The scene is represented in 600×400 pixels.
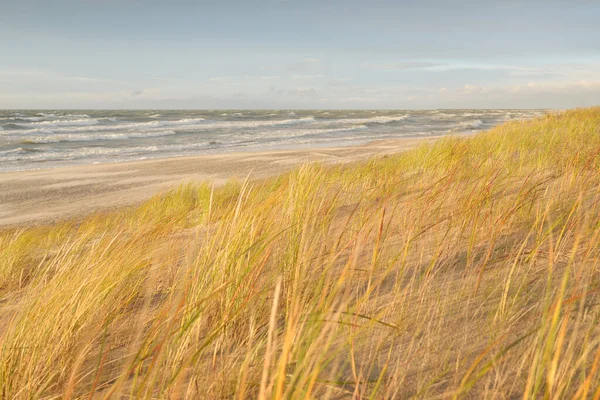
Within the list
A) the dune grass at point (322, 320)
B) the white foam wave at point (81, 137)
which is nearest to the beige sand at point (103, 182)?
the dune grass at point (322, 320)

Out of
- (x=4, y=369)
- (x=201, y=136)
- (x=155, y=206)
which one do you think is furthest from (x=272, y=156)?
(x=4, y=369)

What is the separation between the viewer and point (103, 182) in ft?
33.1

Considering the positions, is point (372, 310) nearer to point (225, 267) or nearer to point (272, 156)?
point (225, 267)

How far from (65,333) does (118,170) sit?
36.7 ft

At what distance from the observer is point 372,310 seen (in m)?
1.73

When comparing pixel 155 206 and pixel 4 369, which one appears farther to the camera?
pixel 155 206

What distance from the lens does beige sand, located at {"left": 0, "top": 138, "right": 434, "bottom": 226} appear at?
7.58 meters

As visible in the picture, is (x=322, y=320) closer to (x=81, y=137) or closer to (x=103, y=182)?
(x=103, y=182)

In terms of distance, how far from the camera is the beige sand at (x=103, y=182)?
758 centimetres

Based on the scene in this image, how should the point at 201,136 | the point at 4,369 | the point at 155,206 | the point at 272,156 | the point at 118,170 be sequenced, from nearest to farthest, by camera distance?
1. the point at 4,369
2. the point at 155,206
3. the point at 118,170
4. the point at 272,156
5. the point at 201,136

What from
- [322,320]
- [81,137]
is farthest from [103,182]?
[81,137]

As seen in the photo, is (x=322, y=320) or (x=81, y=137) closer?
(x=322, y=320)

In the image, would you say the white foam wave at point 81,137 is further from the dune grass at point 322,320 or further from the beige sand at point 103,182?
the dune grass at point 322,320

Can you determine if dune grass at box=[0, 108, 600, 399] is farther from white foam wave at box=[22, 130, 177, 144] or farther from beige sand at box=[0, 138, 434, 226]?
white foam wave at box=[22, 130, 177, 144]
